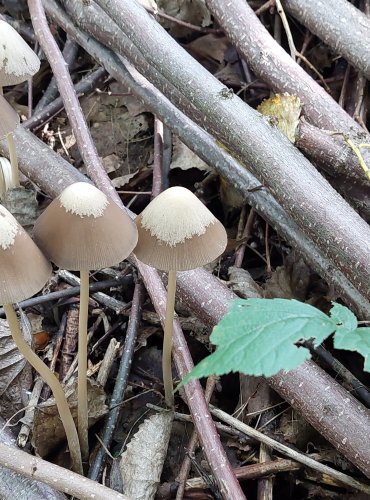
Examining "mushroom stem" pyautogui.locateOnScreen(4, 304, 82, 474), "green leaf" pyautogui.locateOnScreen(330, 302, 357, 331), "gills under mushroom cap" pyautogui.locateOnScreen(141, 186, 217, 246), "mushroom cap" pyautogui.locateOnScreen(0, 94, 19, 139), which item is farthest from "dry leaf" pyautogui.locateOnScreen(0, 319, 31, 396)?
"green leaf" pyautogui.locateOnScreen(330, 302, 357, 331)

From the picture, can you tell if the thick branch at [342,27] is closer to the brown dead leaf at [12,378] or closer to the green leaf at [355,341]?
the green leaf at [355,341]

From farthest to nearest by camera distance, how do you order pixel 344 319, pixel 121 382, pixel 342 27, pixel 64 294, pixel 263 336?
pixel 342 27 → pixel 64 294 → pixel 121 382 → pixel 344 319 → pixel 263 336

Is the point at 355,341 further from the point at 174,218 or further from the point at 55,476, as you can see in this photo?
the point at 55,476

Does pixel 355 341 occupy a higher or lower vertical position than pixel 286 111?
lower

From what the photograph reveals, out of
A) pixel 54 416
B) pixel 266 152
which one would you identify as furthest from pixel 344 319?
pixel 54 416

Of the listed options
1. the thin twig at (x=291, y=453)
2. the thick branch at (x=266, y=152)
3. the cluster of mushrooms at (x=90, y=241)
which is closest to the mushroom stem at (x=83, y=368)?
the cluster of mushrooms at (x=90, y=241)

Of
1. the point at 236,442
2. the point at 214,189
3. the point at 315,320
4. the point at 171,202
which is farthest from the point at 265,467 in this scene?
the point at 214,189

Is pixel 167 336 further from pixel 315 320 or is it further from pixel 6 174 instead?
pixel 6 174
